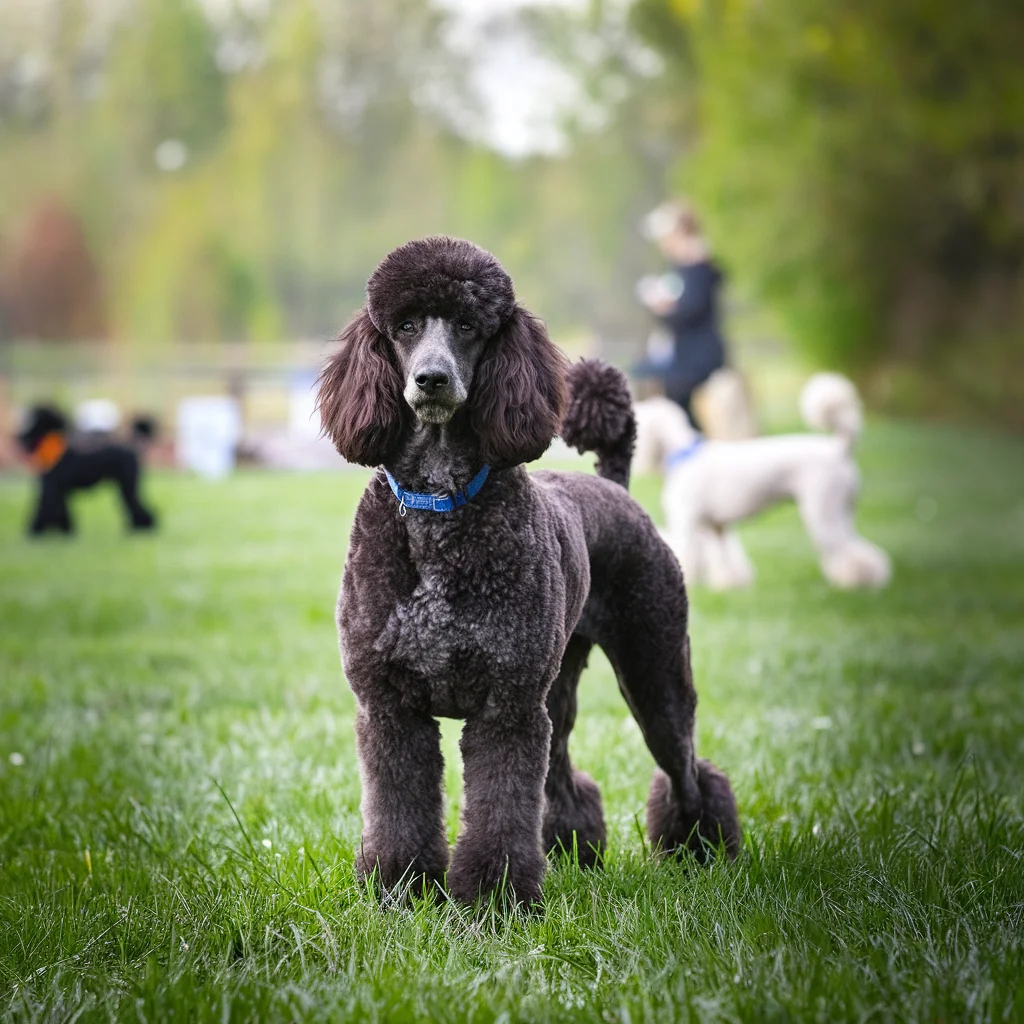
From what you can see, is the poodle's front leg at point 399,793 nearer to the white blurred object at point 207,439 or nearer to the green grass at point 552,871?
the green grass at point 552,871

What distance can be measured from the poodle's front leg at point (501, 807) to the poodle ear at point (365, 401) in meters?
0.65

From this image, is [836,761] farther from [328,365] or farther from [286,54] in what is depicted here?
[286,54]

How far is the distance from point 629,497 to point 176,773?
6.52 ft

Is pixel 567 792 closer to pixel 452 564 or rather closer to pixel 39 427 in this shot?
pixel 452 564

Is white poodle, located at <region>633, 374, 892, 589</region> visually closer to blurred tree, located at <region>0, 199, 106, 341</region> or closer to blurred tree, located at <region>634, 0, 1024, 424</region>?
blurred tree, located at <region>634, 0, 1024, 424</region>

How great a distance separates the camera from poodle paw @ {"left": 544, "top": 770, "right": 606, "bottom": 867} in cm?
349

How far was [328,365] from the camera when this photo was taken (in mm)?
3096

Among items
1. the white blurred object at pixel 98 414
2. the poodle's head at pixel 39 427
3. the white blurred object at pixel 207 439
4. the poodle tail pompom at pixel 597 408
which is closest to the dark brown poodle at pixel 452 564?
the poodle tail pompom at pixel 597 408

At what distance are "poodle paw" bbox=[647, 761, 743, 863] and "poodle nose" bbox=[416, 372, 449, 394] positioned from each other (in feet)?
4.66

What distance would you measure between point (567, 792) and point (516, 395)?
118 cm

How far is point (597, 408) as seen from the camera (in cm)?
357

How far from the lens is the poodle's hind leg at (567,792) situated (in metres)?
3.49

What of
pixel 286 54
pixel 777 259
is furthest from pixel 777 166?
pixel 286 54

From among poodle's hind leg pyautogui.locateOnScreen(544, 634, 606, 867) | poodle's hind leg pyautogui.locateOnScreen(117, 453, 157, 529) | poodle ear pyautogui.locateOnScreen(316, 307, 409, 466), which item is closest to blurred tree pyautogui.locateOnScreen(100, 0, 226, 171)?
poodle's hind leg pyautogui.locateOnScreen(117, 453, 157, 529)
